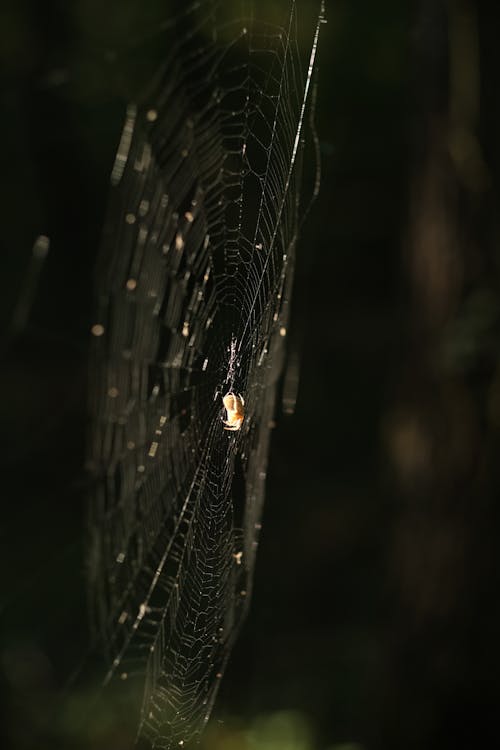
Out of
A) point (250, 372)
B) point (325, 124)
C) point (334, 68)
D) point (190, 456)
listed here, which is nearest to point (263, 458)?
point (190, 456)

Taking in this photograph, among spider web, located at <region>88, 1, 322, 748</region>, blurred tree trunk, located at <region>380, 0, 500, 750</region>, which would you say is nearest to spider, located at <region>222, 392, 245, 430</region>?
spider web, located at <region>88, 1, 322, 748</region>

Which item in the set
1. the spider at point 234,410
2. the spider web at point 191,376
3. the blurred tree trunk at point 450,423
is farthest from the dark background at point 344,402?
the spider at point 234,410

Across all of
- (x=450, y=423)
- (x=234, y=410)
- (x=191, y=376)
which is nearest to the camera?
(x=234, y=410)

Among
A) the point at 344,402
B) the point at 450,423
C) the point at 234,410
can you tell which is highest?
the point at 344,402

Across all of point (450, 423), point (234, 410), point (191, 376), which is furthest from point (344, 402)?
point (234, 410)

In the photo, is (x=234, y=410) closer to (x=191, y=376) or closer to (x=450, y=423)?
(x=191, y=376)

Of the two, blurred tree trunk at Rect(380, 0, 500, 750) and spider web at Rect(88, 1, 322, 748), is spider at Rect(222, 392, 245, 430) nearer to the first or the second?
spider web at Rect(88, 1, 322, 748)

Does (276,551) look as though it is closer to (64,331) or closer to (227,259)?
(64,331)
